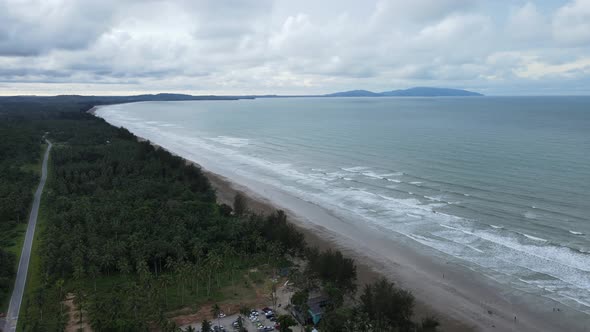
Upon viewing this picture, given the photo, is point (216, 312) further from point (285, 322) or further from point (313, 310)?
point (313, 310)

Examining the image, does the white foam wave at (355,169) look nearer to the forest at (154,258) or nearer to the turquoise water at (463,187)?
the turquoise water at (463,187)

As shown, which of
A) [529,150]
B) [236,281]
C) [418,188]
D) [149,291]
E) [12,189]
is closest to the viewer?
[149,291]

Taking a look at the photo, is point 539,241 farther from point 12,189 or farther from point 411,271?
point 12,189

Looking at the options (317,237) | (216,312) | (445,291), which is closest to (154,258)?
(216,312)

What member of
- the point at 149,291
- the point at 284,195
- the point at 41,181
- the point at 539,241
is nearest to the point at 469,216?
the point at 539,241

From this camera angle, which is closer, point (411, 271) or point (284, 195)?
point (411, 271)

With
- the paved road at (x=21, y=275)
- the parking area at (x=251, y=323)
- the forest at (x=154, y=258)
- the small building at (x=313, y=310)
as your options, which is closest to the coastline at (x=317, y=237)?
the forest at (x=154, y=258)
